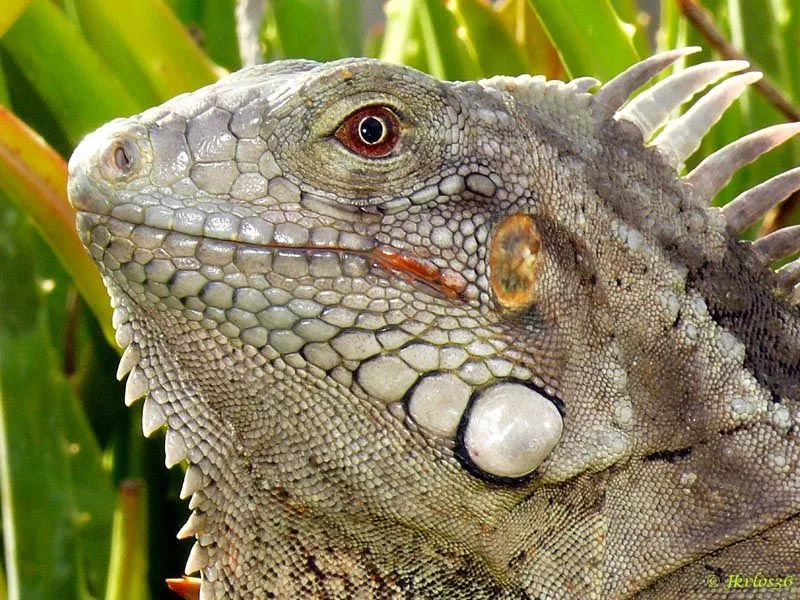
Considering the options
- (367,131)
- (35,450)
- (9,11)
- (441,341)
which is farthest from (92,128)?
(441,341)

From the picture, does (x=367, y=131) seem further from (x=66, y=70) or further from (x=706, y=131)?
(x=66, y=70)

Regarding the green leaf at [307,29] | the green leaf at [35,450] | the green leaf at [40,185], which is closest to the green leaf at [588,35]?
the green leaf at [307,29]

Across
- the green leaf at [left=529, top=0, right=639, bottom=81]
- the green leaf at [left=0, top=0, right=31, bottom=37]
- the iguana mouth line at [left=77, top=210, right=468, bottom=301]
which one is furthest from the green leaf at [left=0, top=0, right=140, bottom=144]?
the green leaf at [left=529, top=0, right=639, bottom=81]

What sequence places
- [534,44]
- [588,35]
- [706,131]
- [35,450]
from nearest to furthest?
[706,131], [588,35], [35,450], [534,44]

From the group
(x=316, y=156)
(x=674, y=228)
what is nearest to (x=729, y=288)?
(x=674, y=228)

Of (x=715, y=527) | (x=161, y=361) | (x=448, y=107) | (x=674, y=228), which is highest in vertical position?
(x=448, y=107)

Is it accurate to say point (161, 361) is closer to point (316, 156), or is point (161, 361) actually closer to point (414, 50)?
point (316, 156)

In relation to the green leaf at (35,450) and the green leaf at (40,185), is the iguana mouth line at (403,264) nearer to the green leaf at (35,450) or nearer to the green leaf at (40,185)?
the green leaf at (40,185)

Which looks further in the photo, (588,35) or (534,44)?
(534,44)
